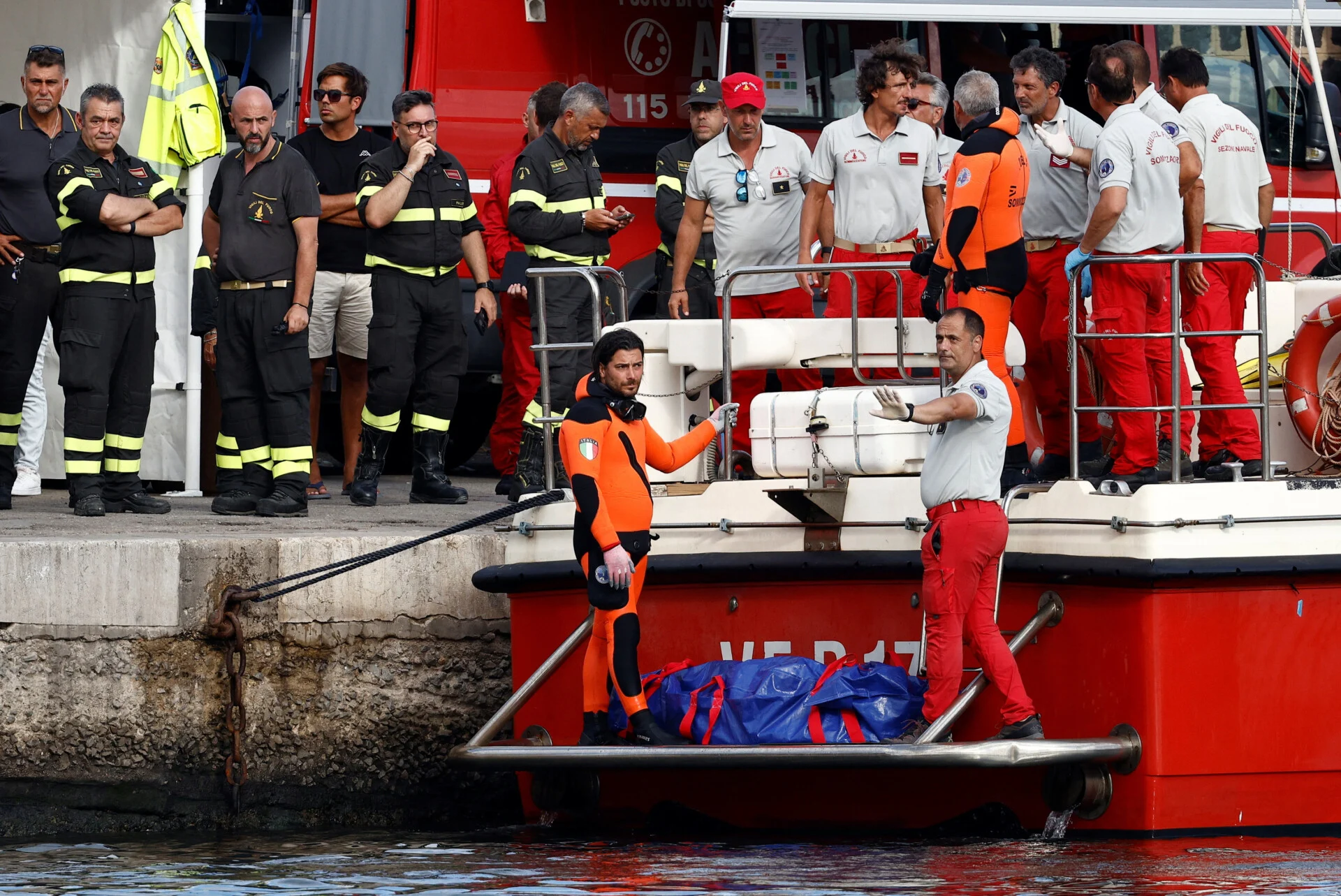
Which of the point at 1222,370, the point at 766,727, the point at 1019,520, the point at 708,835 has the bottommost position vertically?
the point at 708,835

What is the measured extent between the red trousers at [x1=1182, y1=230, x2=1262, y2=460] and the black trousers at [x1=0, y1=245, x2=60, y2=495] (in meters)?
4.74

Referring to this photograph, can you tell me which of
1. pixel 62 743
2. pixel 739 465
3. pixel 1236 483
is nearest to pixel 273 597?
pixel 62 743

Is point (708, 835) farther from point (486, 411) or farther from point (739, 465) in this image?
point (486, 411)

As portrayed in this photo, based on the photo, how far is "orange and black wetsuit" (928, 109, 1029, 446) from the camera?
6746mm

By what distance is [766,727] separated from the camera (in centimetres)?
607

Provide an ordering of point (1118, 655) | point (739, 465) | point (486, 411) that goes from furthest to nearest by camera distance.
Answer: point (486, 411), point (739, 465), point (1118, 655)

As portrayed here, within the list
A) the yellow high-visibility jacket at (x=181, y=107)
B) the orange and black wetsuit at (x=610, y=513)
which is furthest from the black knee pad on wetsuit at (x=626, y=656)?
the yellow high-visibility jacket at (x=181, y=107)

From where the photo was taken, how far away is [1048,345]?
759 centimetres

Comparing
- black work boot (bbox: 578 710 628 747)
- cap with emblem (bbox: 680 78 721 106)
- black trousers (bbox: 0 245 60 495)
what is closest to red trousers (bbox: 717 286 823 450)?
black work boot (bbox: 578 710 628 747)

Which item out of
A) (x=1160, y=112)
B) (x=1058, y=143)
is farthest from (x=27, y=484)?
(x=1160, y=112)

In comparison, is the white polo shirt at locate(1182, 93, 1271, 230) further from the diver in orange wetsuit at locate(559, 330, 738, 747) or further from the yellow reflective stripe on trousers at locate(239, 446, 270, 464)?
the yellow reflective stripe on trousers at locate(239, 446, 270, 464)

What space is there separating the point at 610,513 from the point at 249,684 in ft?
5.37

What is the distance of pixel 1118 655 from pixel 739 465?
1.86 metres

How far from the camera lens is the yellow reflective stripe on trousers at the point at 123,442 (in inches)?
332
